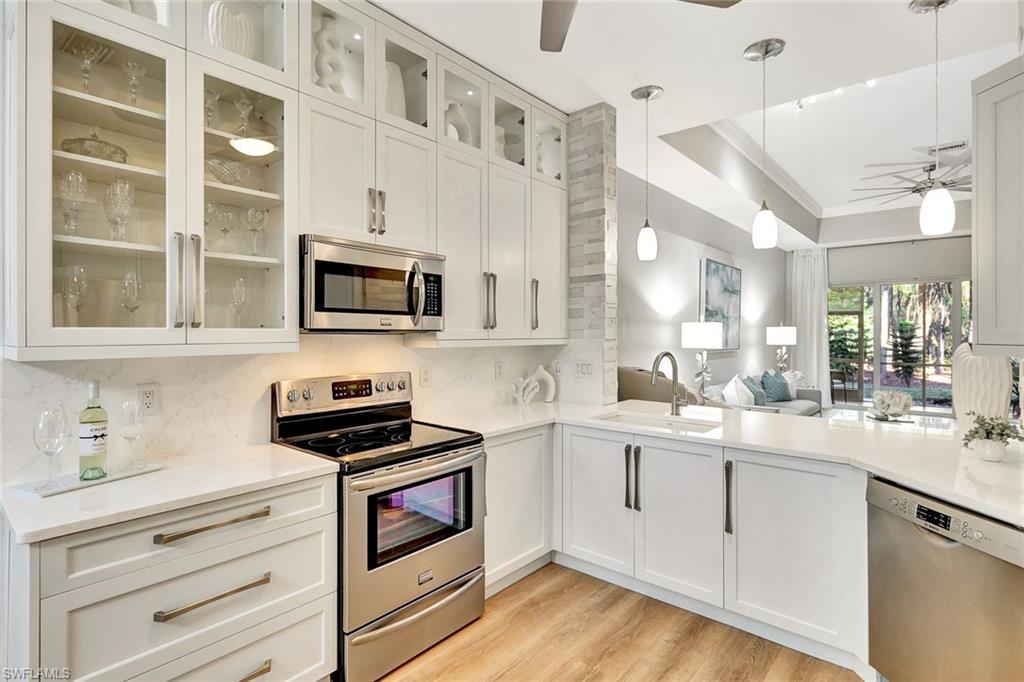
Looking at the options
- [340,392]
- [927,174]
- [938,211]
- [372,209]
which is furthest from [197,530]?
[927,174]

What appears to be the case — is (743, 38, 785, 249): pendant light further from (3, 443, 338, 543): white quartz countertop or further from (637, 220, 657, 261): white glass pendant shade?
(3, 443, 338, 543): white quartz countertop

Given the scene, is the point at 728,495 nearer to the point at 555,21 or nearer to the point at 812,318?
the point at 555,21

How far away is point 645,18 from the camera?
91.5 inches

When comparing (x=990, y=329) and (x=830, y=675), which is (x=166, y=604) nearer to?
(x=830, y=675)

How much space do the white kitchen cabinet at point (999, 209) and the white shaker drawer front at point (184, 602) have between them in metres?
2.23

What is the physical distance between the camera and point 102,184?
1.62 meters

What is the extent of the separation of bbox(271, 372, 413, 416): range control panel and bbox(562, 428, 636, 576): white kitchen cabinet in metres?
0.96

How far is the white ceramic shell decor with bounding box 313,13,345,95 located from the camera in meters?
2.17

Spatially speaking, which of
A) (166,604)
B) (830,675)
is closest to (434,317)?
(166,604)

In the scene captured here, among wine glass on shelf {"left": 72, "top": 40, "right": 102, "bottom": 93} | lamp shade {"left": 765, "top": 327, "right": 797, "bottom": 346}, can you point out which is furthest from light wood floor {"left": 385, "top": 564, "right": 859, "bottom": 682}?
lamp shade {"left": 765, "top": 327, "right": 797, "bottom": 346}

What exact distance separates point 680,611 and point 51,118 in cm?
305

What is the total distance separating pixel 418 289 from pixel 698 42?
70.2 inches

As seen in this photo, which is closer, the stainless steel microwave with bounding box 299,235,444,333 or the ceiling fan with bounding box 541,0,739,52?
the ceiling fan with bounding box 541,0,739,52

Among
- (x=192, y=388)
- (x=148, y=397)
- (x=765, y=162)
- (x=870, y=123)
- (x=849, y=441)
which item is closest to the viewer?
(x=148, y=397)
